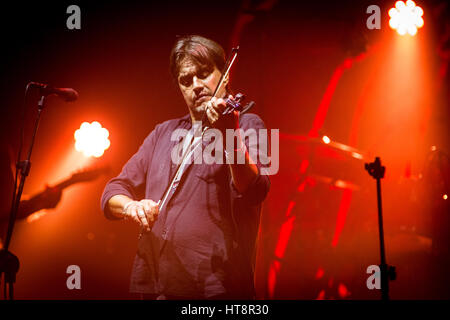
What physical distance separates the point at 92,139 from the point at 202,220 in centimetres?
213

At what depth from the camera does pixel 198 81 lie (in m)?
1.90

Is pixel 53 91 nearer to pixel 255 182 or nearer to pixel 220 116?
pixel 220 116

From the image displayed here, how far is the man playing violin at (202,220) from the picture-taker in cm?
155

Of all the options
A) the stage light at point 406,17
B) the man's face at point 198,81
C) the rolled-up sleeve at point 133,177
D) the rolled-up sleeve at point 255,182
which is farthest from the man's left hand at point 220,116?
the stage light at point 406,17

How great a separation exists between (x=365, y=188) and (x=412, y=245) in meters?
0.58

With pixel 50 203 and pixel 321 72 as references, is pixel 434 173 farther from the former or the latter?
pixel 50 203

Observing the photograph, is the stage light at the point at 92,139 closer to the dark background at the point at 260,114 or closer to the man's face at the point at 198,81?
the dark background at the point at 260,114

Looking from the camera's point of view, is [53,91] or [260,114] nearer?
[53,91]

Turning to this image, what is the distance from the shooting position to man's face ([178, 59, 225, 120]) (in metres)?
1.89

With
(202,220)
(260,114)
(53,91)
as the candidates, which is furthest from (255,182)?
(260,114)

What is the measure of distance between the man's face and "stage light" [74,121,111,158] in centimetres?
165
